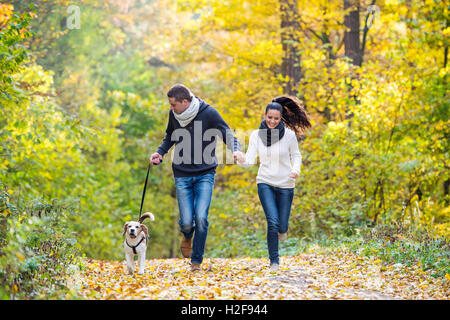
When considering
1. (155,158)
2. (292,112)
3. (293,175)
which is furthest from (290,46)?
(155,158)

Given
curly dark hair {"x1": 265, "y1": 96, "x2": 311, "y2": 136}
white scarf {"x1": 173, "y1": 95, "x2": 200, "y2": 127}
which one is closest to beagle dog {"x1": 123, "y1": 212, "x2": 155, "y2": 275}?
white scarf {"x1": 173, "y1": 95, "x2": 200, "y2": 127}

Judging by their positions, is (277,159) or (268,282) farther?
(277,159)

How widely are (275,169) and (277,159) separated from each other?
5.8 inches

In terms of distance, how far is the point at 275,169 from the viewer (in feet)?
25.0

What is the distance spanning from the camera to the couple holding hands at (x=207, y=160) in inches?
286

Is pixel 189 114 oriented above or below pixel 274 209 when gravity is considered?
above

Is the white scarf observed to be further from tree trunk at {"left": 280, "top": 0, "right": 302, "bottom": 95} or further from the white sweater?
tree trunk at {"left": 280, "top": 0, "right": 302, "bottom": 95}

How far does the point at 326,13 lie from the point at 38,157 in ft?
28.7

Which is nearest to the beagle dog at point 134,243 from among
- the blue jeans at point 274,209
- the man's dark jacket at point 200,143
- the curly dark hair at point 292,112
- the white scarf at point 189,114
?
the man's dark jacket at point 200,143

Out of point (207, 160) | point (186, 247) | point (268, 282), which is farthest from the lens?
point (186, 247)

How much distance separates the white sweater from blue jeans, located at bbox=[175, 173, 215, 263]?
2.29ft

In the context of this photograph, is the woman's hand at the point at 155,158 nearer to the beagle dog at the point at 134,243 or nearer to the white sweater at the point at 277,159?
the beagle dog at the point at 134,243

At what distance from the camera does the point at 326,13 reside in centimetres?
1563

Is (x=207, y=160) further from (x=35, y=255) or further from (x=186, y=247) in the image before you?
(x=35, y=255)
